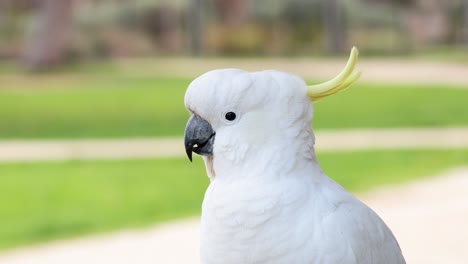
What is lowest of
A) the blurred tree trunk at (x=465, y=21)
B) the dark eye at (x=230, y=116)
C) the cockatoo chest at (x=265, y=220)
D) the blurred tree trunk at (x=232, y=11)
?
the cockatoo chest at (x=265, y=220)

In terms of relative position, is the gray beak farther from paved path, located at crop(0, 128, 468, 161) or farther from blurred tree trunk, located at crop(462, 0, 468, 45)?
blurred tree trunk, located at crop(462, 0, 468, 45)

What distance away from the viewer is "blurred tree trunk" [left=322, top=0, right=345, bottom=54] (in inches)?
818

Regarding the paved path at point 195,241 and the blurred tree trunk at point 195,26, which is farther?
the blurred tree trunk at point 195,26

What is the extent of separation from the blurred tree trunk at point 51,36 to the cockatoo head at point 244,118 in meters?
16.1

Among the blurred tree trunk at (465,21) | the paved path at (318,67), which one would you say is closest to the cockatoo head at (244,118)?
the paved path at (318,67)

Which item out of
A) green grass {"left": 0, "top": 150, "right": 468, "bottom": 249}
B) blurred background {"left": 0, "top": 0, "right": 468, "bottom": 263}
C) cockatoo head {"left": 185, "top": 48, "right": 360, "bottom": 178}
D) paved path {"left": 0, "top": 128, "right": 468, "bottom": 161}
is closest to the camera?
cockatoo head {"left": 185, "top": 48, "right": 360, "bottom": 178}

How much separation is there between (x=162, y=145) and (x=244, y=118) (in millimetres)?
6906

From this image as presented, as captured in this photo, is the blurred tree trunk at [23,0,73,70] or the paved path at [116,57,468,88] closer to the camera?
the paved path at [116,57,468,88]

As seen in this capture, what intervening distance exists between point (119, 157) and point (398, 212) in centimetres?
344

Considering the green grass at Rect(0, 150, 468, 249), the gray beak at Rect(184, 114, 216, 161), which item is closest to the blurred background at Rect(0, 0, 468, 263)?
the green grass at Rect(0, 150, 468, 249)

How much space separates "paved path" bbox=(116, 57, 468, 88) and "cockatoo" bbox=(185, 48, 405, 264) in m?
14.9

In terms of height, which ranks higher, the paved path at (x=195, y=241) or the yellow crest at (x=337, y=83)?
the yellow crest at (x=337, y=83)

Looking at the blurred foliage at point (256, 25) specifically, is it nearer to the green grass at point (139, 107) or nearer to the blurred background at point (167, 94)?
the blurred background at point (167, 94)

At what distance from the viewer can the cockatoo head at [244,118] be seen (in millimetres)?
2061
